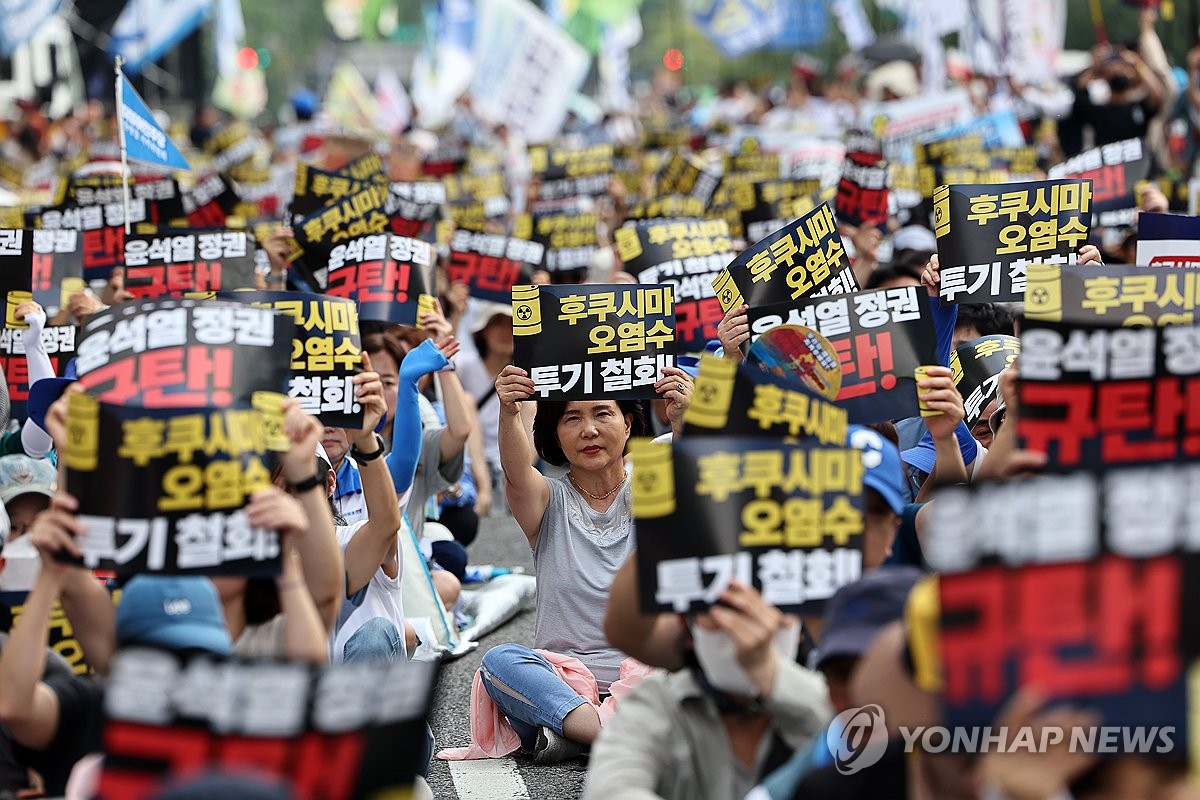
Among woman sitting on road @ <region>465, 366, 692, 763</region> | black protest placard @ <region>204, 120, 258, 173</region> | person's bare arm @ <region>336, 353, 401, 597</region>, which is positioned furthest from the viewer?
black protest placard @ <region>204, 120, 258, 173</region>

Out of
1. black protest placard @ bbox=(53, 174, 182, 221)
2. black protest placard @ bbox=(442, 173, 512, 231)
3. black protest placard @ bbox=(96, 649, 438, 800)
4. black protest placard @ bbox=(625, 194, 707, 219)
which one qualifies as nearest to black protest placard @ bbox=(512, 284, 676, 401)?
black protest placard @ bbox=(96, 649, 438, 800)

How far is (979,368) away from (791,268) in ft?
2.88

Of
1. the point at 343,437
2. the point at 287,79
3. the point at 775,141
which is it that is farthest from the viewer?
the point at 287,79

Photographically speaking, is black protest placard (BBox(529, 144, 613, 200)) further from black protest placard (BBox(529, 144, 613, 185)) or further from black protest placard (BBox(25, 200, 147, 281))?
black protest placard (BBox(25, 200, 147, 281))

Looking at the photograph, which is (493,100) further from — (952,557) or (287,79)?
(287,79)

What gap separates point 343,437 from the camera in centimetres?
584

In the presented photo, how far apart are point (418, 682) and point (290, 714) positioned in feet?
0.80

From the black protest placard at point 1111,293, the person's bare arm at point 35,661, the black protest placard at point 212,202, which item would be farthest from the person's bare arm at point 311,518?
the black protest placard at point 212,202

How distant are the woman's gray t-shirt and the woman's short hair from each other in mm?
156

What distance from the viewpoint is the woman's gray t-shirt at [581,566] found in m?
5.63

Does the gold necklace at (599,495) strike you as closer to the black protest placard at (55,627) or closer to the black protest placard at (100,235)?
the black protest placard at (55,627)

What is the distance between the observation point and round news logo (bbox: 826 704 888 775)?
3336mm

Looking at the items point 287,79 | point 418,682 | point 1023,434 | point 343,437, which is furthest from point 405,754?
point 287,79

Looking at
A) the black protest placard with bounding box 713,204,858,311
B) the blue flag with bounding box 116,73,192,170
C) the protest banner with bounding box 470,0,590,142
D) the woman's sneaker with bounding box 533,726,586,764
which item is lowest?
the woman's sneaker with bounding box 533,726,586,764
